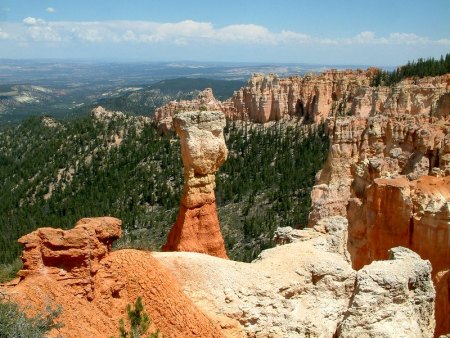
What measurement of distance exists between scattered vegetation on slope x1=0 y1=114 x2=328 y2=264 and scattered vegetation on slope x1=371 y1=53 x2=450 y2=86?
16249mm

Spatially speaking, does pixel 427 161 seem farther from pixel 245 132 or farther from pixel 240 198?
pixel 245 132

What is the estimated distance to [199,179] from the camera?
62.3 ft

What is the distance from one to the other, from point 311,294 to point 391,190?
7.80 m

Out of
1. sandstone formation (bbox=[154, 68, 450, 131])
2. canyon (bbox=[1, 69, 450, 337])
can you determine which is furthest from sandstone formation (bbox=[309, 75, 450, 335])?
sandstone formation (bbox=[154, 68, 450, 131])

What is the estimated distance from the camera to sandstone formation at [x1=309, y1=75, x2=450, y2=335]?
17953mm

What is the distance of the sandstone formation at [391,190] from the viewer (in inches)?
707

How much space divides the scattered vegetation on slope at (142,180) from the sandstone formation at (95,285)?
30392 millimetres

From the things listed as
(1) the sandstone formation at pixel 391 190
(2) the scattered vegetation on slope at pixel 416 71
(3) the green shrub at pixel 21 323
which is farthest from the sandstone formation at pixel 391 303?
(2) the scattered vegetation on slope at pixel 416 71

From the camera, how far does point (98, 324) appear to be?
421 inches

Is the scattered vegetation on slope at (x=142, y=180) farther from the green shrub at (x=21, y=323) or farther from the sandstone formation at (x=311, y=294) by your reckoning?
the green shrub at (x=21, y=323)

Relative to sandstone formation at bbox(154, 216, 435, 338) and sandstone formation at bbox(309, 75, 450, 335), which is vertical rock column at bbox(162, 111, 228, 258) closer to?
sandstone formation at bbox(154, 216, 435, 338)

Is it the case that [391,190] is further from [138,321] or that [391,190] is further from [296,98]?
[296,98]

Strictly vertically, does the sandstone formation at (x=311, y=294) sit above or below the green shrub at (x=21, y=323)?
below

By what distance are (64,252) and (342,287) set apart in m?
7.43
